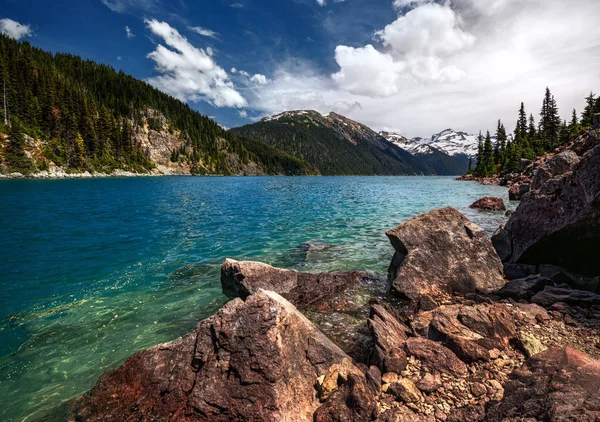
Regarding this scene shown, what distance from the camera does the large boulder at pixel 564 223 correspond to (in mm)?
8570

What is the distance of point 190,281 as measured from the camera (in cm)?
1294

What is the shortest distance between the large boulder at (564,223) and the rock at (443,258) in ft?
5.44

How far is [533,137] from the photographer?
100812 mm

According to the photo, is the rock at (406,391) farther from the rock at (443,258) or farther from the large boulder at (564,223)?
the large boulder at (564,223)

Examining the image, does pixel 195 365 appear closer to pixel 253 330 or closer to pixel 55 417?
pixel 253 330

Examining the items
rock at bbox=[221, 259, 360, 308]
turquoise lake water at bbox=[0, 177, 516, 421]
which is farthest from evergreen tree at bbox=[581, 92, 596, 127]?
rock at bbox=[221, 259, 360, 308]

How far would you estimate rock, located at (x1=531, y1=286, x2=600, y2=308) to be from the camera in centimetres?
752

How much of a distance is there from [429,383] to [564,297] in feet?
19.2

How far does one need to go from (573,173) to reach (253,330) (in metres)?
12.8

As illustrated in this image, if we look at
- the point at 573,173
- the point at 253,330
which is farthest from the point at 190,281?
the point at 573,173

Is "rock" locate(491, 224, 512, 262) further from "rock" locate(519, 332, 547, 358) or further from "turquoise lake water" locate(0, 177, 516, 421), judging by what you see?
"rock" locate(519, 332, 547, 358)

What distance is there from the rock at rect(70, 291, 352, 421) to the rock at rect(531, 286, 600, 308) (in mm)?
6428

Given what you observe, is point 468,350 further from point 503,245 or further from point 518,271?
point 503,245

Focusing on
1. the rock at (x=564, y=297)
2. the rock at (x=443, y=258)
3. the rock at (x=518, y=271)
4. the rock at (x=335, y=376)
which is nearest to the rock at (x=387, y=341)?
the rock at (x=335, y=376)
